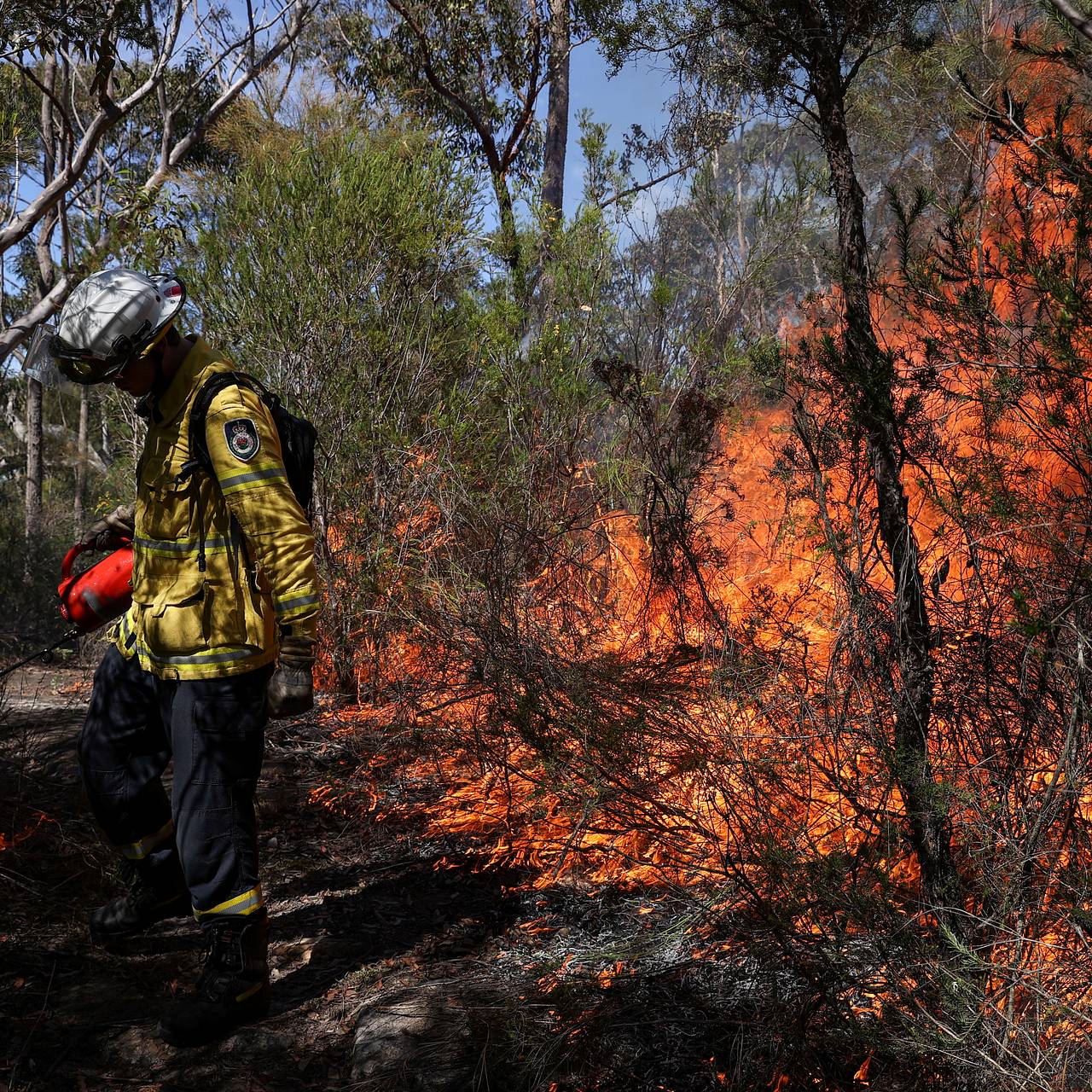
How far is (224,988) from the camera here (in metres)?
2.46

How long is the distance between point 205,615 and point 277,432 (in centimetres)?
54

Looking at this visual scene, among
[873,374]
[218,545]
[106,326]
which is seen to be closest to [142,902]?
[218,545]

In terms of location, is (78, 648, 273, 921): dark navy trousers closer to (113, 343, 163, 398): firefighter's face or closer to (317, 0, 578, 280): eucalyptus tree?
(113, 343, 163, 398): firefighter's face

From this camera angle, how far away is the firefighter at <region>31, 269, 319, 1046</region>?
8.00 ft

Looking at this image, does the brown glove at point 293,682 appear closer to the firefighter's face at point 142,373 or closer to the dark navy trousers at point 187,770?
the dark navy trousers at point 187,770

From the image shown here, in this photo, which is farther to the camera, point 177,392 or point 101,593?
point 101,593

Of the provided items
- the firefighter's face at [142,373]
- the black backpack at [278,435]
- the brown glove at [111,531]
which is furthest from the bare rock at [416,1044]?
the firefighter's face at [142,373]

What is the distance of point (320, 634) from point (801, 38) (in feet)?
14.4

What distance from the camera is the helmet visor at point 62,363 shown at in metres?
2.49

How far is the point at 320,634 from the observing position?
19.9 feet

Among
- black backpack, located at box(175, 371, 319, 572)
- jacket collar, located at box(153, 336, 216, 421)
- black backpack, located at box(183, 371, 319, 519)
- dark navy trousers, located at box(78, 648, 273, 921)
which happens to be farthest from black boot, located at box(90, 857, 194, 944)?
jacket collar, located at box(153, 336, 216, 421)

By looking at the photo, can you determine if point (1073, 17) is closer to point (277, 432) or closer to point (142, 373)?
point (277, 432)

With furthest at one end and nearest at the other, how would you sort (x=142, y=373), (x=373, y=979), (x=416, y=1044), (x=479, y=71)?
1. (x=479, y=71)
2. (x=373, y=979)
3. (x=142, y=373)
4. (x=416, y=1044)

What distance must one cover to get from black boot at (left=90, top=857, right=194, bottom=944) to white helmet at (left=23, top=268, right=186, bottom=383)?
1410 mm
